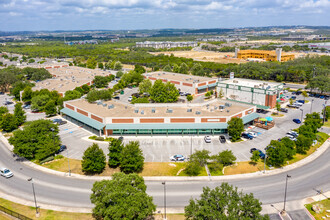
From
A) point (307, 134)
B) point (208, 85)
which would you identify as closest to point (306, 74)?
point (208, 85)

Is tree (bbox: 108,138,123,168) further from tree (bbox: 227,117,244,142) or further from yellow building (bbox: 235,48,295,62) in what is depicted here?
yellow building (bbox: 235,48,295,62)

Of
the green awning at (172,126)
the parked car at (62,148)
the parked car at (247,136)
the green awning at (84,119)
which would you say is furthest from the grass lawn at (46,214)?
the parked car at (247,136)

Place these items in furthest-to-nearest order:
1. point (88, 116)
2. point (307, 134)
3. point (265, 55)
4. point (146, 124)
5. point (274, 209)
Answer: point (265, 55) < point (88, 116) < point (146, 124) < point (307, 134) < point (274, 209)

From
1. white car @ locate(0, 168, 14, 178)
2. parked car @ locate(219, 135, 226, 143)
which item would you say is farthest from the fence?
parked car @ locate(219, 135, 226, 143)

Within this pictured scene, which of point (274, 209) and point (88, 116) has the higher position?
point (88, 116)

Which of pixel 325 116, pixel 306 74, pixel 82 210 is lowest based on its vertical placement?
pixel 82 210

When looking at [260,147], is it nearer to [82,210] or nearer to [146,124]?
[146,124]
